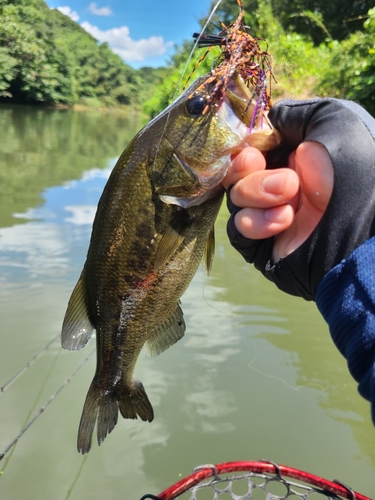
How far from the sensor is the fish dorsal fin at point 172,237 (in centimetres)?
166

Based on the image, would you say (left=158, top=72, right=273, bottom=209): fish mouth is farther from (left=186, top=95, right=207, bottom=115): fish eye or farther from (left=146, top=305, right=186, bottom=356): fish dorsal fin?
(left=146, top=305, right=186, bottom=356): fish dorsal fin

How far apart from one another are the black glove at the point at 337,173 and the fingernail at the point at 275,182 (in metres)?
0.20

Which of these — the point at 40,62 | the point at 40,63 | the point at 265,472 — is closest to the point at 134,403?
the point at 265,472

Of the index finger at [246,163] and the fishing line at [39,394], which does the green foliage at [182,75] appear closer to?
the index finger at [246,163]

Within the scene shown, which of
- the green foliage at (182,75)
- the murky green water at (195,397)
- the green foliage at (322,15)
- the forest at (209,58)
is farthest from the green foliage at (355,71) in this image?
the green foliage at (322,15)

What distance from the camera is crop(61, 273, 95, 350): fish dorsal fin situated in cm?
188

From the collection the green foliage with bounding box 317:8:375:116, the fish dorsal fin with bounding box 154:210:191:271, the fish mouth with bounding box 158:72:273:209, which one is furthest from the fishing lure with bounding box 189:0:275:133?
the green foliage with bounding box 317:8:375:116

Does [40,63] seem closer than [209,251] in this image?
No

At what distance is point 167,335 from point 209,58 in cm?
241

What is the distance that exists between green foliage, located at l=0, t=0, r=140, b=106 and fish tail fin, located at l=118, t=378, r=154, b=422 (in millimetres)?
42725

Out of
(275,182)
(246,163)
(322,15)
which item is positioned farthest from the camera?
(322,15)

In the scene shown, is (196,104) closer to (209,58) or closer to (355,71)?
(209,58)

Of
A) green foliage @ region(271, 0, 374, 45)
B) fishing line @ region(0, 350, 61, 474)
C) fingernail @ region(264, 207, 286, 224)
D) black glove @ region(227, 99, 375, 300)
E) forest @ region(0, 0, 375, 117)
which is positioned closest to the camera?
black glove @ region(227, 99, 375, 300)

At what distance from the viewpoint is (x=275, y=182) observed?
1.41 metres
